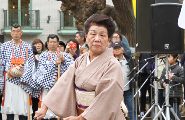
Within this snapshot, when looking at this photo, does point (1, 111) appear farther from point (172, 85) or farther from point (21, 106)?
point (172, 85)

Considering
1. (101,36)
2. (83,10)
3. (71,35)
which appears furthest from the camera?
(71,35)

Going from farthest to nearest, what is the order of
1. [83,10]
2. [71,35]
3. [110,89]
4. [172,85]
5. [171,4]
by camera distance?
[71,35], [83,10], [172,85], [171,4], [110,89]

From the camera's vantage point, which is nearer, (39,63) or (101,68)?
(101,68)

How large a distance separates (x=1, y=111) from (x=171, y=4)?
3411 millimetres

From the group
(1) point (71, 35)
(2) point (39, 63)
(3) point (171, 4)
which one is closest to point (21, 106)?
(2) point (39, 63)

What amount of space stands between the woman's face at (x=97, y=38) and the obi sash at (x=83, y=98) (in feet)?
1.26

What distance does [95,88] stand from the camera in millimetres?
2664

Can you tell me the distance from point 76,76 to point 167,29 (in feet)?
6.68

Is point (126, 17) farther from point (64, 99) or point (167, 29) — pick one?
point (64, 99)

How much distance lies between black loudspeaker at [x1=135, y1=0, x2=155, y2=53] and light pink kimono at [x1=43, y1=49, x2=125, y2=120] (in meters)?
2.23

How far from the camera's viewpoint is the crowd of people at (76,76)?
263cm

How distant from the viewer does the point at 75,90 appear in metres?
2.86

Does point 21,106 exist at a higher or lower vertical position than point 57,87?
lower

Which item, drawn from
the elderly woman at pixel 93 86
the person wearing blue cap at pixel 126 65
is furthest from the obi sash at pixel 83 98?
the person wearing blue cap at pixel 126 65
